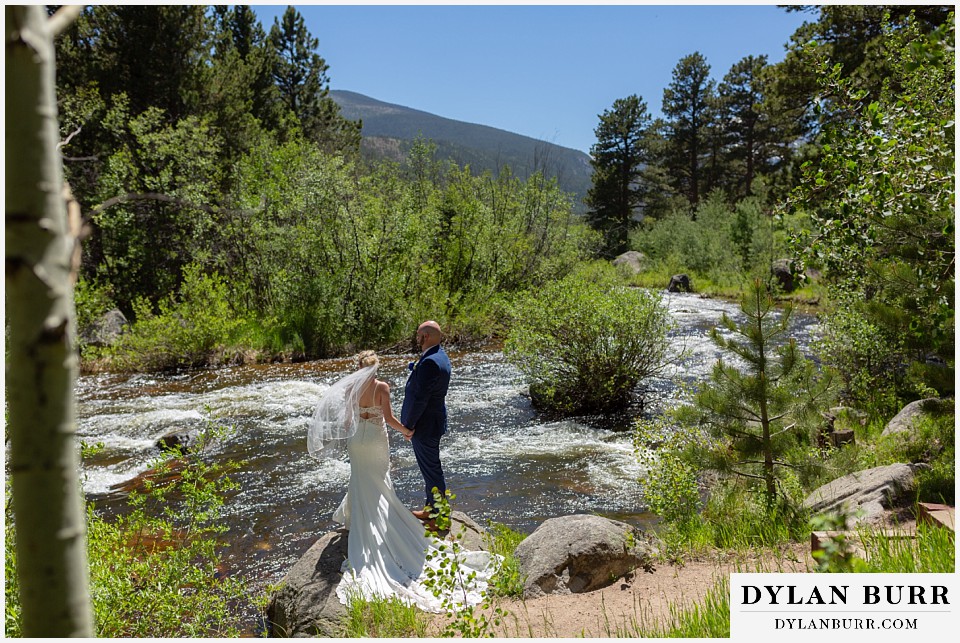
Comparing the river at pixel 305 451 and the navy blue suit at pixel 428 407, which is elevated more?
the navy blue suit at pixel 428 407

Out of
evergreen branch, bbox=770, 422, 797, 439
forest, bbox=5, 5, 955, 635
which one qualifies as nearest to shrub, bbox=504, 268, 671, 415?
forest, bbox=5, 5, 955, 635

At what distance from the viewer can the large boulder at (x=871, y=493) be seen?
5633 millimetres

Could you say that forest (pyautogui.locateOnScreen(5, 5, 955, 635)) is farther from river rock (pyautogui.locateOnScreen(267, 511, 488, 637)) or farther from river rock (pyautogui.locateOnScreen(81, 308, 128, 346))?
river rock (pyautogui.locateOnScreen(267, 511, 488, 637))

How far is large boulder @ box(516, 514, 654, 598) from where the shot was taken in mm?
5402

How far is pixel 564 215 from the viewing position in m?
23.3

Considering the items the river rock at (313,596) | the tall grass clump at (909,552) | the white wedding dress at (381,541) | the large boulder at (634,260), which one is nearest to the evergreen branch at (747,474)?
the tall grass clump at (909,552)

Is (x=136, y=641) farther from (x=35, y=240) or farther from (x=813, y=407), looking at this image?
(x=813, y=407)

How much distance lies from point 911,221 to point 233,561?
746 centimetres

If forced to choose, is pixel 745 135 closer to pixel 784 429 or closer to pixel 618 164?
pixel 618 164

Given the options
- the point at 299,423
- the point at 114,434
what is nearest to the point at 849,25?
the point at 299,423

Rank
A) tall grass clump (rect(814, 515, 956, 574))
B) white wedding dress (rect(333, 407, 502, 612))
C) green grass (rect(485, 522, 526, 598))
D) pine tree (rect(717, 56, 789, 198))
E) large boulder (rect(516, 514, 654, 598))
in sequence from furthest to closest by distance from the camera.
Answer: pine tree (rect(717, 56, 789, 198)) → white wedding dress (rect(333, 407, 502, 612)) → large boulder (rect(516, 514, 654, 598)) → green grass (rect(485, 522, 526, 598)) → tall grass clump (rect(814, 515, 956, 574))

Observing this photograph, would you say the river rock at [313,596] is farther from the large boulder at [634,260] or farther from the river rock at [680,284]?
the large boulder at [634,260]

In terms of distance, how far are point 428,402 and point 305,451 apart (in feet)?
15.9

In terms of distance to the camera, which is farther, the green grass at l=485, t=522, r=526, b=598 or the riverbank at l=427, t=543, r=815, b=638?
the green grass at l=485, t=522, r=526, b=598
